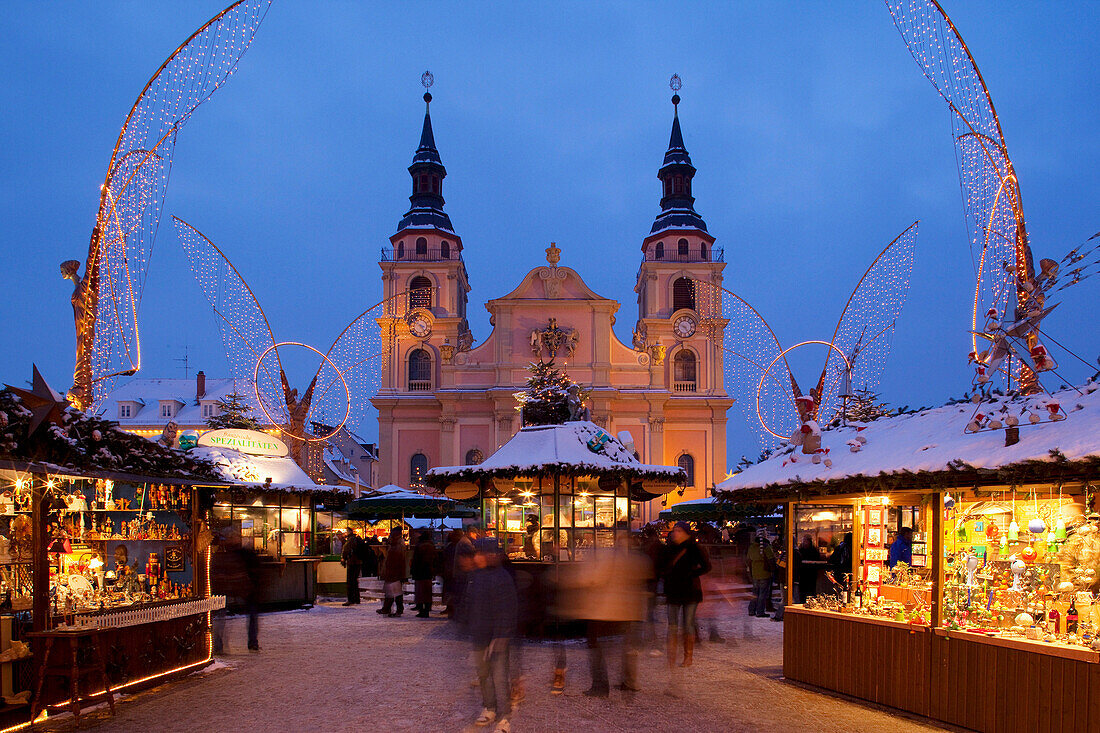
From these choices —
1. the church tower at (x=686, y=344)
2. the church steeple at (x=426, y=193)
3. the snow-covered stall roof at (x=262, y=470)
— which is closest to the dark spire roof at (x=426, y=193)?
the church steeple at (x=426, y=193)

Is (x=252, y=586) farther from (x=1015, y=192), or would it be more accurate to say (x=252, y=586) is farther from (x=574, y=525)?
(x=1015, y=192)

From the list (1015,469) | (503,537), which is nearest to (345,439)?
(503,537)

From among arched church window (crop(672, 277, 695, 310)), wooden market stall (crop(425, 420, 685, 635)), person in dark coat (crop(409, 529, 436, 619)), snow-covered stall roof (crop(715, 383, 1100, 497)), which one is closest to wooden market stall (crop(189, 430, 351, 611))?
person in dark coat (crop(409, 529, 436, 619))

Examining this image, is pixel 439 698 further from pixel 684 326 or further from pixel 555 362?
pixel 684 326

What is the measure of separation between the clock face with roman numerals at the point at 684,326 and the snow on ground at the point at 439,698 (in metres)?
37.9

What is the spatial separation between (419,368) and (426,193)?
1132 cm

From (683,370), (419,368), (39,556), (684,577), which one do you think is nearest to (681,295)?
(683,370)

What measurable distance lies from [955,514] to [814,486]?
1.29m

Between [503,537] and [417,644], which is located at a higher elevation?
[503,537]

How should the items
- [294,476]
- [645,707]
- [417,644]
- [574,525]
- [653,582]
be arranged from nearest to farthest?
[645,707] → [653,582] → [417,644] → [574,525] → [294,476]

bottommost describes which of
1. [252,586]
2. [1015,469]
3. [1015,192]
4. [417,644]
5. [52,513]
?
[417,644]

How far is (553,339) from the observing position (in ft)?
156

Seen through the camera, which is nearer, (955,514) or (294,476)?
(955,514)

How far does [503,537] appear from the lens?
14.9 meters
